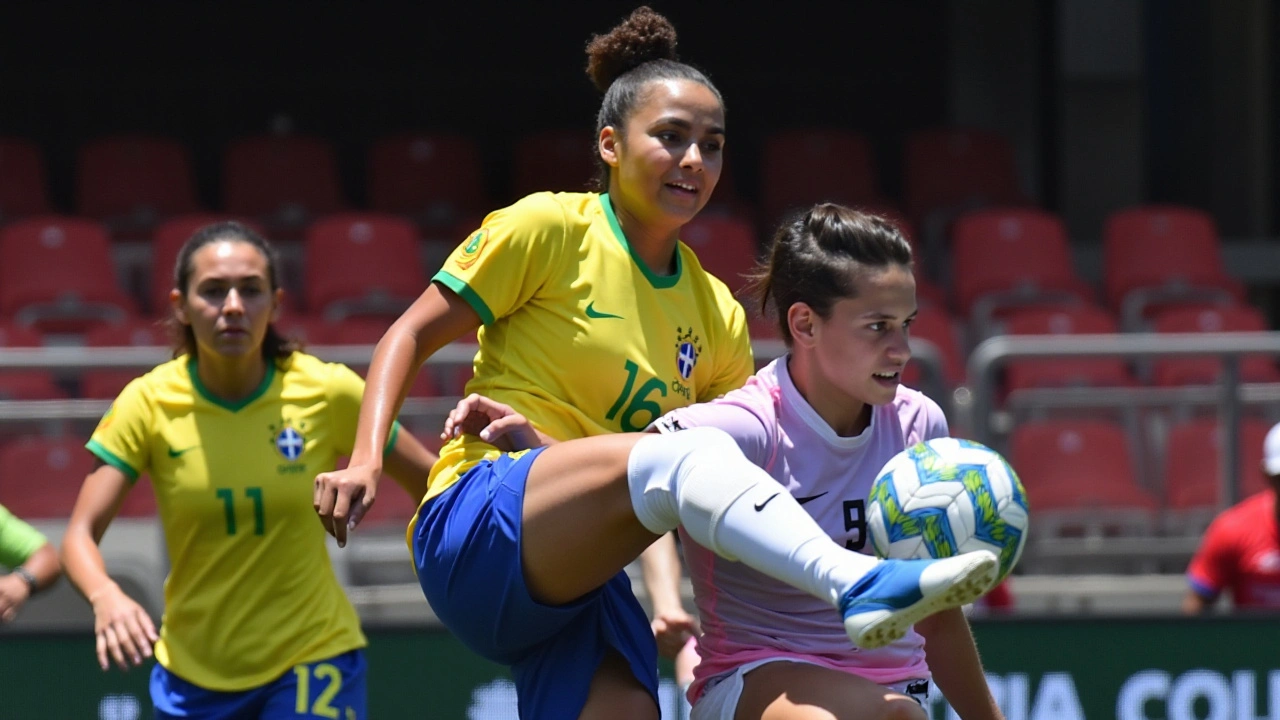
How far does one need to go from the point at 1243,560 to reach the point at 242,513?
3465 millimetres

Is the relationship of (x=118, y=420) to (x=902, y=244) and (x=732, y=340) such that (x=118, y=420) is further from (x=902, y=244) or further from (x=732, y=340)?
(x=902, y=244)

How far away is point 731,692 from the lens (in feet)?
10.1

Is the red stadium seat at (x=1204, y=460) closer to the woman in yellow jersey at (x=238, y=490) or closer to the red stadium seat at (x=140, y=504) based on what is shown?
the woman in yellow jersey at (x=238, y=490)

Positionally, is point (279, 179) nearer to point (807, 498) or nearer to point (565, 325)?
point (565, 325)

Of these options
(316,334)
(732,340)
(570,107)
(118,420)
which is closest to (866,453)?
(732,340)

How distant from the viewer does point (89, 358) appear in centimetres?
571

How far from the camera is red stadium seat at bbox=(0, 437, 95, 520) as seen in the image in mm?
6031

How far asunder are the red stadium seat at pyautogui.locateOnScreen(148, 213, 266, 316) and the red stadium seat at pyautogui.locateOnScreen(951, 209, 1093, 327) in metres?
3.65

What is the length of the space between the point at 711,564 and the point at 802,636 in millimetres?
213

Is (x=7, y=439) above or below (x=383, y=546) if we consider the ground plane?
above

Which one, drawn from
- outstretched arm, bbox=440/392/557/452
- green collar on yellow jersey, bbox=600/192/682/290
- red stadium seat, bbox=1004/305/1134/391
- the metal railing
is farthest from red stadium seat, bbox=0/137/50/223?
outstretched arm, bbox=440/392/557/452

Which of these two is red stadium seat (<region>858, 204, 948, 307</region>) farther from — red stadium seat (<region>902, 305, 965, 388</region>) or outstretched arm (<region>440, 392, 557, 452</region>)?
outstretched arm (<region>440, 392, 557, 452</region>)

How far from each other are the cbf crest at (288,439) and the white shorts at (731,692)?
155 cm

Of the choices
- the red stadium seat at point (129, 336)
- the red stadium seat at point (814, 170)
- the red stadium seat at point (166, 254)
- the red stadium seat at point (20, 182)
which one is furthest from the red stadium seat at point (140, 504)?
the red stadium seat at point (814, 170)
